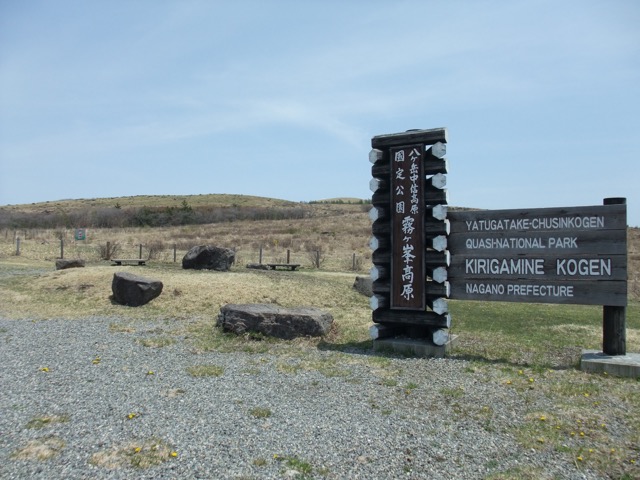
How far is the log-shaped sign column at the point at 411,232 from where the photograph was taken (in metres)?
8.08

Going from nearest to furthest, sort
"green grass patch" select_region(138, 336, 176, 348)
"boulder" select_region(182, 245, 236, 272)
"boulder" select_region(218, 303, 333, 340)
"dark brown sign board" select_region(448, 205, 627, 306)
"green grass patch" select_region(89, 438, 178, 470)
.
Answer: "green grass patch" select_region(89, 438, 178, 470) < "dark brown sign board" select_region(448, 205, 627, 306) < "green grass patch" select_region(138, 336, 176, 348) < "boulder" select_region(218, 303, 333, 340) < "boulder" select_region(182, 245, 236, 272)

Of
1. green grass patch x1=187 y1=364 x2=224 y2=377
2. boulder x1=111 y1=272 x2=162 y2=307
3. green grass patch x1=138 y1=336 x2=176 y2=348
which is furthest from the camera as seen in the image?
boulder x1=111 y1=272 x2=162 y2=307

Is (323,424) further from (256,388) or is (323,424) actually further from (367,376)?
(367,376)

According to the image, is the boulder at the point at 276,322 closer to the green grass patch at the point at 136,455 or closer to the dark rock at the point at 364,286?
the green grass patch at the point at 136,455

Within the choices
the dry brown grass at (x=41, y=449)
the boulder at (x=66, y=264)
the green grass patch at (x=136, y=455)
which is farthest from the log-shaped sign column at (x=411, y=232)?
the boulder at (x=66, y=264)

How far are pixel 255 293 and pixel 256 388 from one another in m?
7.56

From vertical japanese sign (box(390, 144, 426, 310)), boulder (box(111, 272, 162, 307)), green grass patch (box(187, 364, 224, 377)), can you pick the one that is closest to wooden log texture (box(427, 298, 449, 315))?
vertical japanese sign (box(390, 144, 426, 310))

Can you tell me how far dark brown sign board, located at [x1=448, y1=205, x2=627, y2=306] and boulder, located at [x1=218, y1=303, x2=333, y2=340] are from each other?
2.50 m

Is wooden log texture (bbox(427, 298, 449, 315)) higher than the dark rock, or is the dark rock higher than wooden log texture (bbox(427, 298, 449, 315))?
wooden log texture (bbox(427, 298, 449, 315))

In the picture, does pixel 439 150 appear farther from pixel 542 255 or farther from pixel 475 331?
pixel 475 331

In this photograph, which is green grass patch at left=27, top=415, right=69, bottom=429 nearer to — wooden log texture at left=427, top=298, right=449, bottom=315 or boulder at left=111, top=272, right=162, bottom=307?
wooden log texture at left=427, top=298, right=449, bottom=315

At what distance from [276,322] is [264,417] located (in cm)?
402

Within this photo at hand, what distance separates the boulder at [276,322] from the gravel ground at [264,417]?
1.29 meters

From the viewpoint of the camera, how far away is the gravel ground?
414 cm
